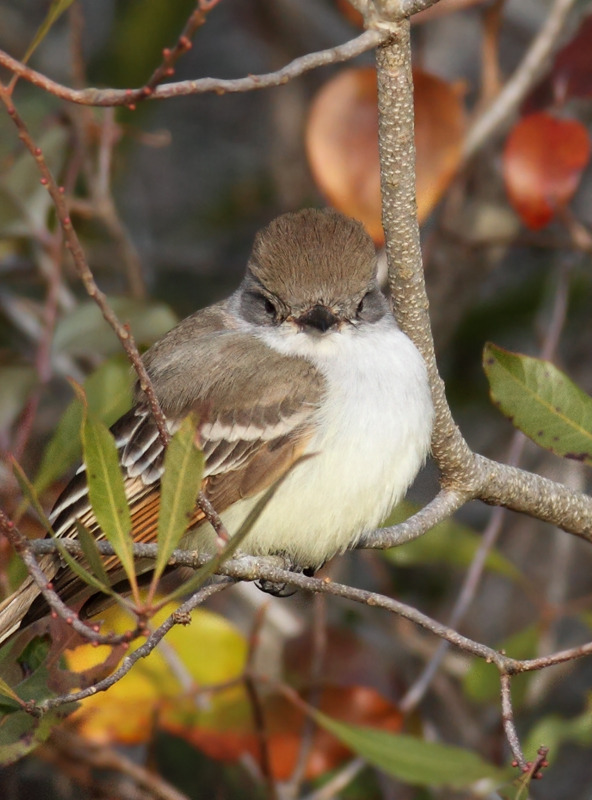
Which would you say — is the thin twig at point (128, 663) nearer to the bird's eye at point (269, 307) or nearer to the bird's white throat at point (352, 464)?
the bird's white throat at point (352, 464)

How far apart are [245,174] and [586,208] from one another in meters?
2.73

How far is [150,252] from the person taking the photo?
688 cm

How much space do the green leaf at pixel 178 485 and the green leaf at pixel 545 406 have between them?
3.66 feet

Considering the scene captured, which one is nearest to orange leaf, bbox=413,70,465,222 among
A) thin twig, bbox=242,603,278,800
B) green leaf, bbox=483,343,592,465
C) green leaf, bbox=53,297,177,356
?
green leaf, bbox=53,297,177,356

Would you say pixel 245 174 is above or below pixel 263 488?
above

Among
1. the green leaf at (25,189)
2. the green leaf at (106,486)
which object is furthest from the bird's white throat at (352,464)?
the green leaf at (25,189)

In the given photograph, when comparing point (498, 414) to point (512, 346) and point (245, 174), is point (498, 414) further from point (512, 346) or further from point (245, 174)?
point (245, 174)

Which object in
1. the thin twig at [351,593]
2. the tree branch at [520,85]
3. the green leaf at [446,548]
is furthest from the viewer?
the tree branch at [520,85]

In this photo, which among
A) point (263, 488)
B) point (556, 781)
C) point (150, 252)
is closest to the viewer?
point (263, 488)

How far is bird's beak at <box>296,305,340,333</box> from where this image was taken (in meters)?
3.34

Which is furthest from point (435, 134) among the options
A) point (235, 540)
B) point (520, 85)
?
point (235, 540)

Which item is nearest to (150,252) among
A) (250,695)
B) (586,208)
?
(586,208)

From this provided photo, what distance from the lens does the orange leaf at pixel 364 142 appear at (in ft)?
14.1

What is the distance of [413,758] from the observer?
11.0 feet
